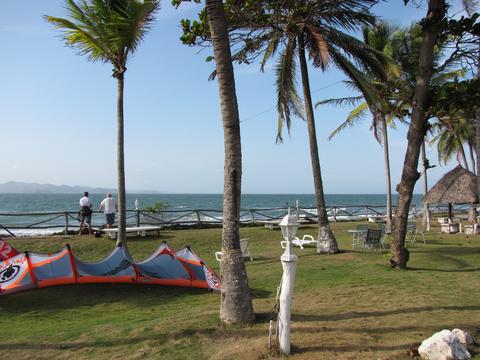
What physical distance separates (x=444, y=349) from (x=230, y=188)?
9.90 feet

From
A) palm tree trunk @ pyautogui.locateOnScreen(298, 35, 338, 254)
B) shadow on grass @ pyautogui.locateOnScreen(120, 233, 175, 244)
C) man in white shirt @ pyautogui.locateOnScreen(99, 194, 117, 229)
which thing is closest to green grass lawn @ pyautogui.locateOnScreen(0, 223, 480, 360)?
palm tree trunk @ pyautogui.locateOnScreen(298, 35, 338, 254)

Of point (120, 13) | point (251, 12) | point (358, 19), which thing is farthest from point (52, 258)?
point (358, 19)

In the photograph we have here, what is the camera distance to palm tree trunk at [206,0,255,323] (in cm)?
580

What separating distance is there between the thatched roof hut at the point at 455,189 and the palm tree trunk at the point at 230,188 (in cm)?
1866

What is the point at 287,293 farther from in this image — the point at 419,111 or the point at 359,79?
the point at 359,79

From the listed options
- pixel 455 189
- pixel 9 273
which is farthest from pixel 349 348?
pixel 455 189

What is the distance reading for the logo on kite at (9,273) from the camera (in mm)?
8500

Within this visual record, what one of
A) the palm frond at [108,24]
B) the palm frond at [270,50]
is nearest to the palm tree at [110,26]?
the palm frond at [108,24]

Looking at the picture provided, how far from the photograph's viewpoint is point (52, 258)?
30.1 ft

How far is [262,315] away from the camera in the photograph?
20.5 ft

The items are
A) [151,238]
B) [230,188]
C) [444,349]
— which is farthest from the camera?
[151,238]

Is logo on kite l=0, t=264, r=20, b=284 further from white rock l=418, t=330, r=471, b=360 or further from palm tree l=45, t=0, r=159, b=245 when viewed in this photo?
white rock l=418, t=330, r=471, b=360

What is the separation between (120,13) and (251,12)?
10.7ft

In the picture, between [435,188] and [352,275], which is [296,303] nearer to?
[352,275]
